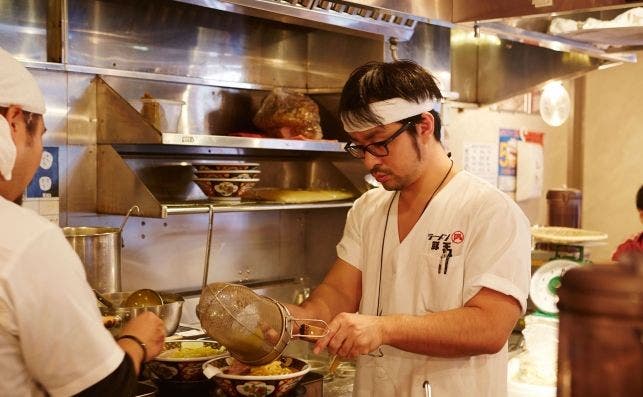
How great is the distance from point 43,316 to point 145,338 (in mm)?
407

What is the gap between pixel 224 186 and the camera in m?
2.98

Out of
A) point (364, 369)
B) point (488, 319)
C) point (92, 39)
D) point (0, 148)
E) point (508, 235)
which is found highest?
point (92, 39)

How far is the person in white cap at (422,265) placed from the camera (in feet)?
6.61

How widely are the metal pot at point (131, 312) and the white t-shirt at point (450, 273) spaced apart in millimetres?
581

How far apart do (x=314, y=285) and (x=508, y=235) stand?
1918 millimetres

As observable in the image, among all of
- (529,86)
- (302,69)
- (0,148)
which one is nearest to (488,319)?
(0,148)

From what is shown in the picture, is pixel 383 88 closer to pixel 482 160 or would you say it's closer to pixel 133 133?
pixel 133 133

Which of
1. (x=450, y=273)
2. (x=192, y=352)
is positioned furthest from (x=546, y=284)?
(x=192, y=352)

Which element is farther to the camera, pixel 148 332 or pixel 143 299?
pixel 143 299

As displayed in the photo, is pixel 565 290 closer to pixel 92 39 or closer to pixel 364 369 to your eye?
pixel 364 369

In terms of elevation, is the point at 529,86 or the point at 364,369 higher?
the point at 529,86

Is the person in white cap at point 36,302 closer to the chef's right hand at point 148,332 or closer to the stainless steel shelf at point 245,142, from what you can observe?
the chef's right hand at point 148,332

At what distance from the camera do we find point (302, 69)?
3801mm

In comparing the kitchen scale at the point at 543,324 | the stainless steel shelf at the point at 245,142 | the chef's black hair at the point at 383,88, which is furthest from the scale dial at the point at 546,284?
the chef's black hair at the point at 383,88
